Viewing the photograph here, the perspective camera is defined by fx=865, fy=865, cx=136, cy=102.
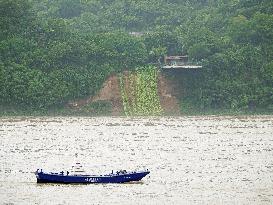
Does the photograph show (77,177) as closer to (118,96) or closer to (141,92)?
(118,96)

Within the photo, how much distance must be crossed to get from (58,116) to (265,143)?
3262 centimetres

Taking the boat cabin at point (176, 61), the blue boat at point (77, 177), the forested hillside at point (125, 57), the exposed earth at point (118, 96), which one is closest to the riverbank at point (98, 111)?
the forested hillside at point (125, 57)

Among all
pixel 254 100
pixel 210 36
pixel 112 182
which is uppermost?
pixel 112 182

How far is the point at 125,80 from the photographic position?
317ft

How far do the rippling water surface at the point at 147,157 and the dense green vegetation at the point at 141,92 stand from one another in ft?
20.4

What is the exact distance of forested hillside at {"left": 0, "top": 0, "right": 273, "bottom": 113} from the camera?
302ft

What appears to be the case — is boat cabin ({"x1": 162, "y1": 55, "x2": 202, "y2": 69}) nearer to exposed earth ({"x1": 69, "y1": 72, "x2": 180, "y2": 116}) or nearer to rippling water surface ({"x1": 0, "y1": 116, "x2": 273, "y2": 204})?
exposed earth ({"x1": 69, "y1": 72, "x2": 180, "y2": 116})

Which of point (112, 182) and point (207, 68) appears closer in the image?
point (112, 182)

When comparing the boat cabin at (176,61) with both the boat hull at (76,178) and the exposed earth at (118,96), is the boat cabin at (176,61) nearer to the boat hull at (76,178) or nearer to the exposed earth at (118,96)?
the exposed earth at (118,96)

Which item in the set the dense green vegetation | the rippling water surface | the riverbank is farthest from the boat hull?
the dense green vegetation

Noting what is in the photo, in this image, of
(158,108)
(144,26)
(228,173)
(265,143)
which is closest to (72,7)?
(144,26)

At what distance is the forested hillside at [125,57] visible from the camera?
92.2 m

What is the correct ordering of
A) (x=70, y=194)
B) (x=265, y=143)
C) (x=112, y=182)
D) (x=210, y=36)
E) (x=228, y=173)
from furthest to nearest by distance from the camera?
(x=210, y=36), (x=265, y=143), (x=228, y=173), (x=112, y=182), (x=70, y=194)

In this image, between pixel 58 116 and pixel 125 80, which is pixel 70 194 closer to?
pixel 58 116
